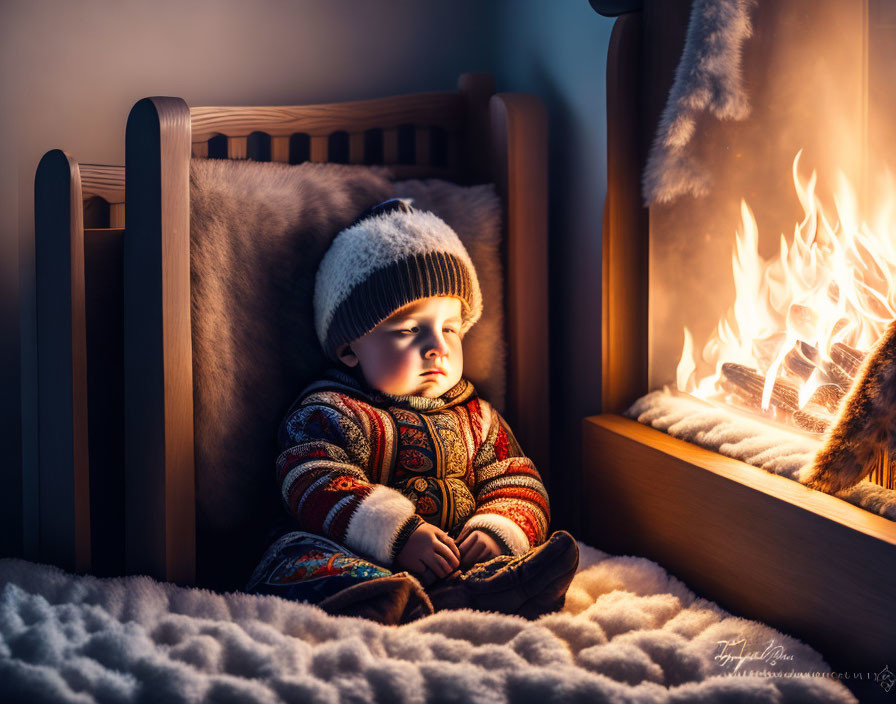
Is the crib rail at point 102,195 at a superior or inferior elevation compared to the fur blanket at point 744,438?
superior

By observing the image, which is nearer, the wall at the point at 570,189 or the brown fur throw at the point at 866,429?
the brown fur throw at the point at 866,429

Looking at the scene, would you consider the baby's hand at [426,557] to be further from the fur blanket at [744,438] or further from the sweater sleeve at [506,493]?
the fur blanket at [744,438]

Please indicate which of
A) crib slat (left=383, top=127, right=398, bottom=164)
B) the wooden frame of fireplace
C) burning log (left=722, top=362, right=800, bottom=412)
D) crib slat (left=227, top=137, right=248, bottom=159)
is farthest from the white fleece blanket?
crib slat (left=383, top=127, right=398, bottom=164)

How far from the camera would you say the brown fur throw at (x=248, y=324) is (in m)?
1.14

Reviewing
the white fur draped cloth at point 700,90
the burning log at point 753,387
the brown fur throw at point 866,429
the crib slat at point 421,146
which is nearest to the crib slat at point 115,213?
the crib slat at point 421,146

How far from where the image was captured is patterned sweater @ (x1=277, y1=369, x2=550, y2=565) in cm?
102

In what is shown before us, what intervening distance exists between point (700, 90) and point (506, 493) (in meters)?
0.63

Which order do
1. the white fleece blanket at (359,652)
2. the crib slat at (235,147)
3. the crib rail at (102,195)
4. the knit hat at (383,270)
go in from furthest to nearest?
the crib slat at (235,147), the crib rail at (102,195), the knit hat at (383,270), the white fleece blanket at (359,652)

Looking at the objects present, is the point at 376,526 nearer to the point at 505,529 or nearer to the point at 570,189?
the point at 505,529

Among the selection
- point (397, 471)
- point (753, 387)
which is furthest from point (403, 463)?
point (753, 387)

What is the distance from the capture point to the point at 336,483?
1034 millimetres

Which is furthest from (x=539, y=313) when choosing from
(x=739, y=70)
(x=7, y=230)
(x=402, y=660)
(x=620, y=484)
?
(x=7, y=230)

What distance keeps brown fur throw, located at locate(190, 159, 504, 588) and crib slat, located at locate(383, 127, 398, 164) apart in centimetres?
19

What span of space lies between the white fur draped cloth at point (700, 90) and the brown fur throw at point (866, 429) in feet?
1.34
